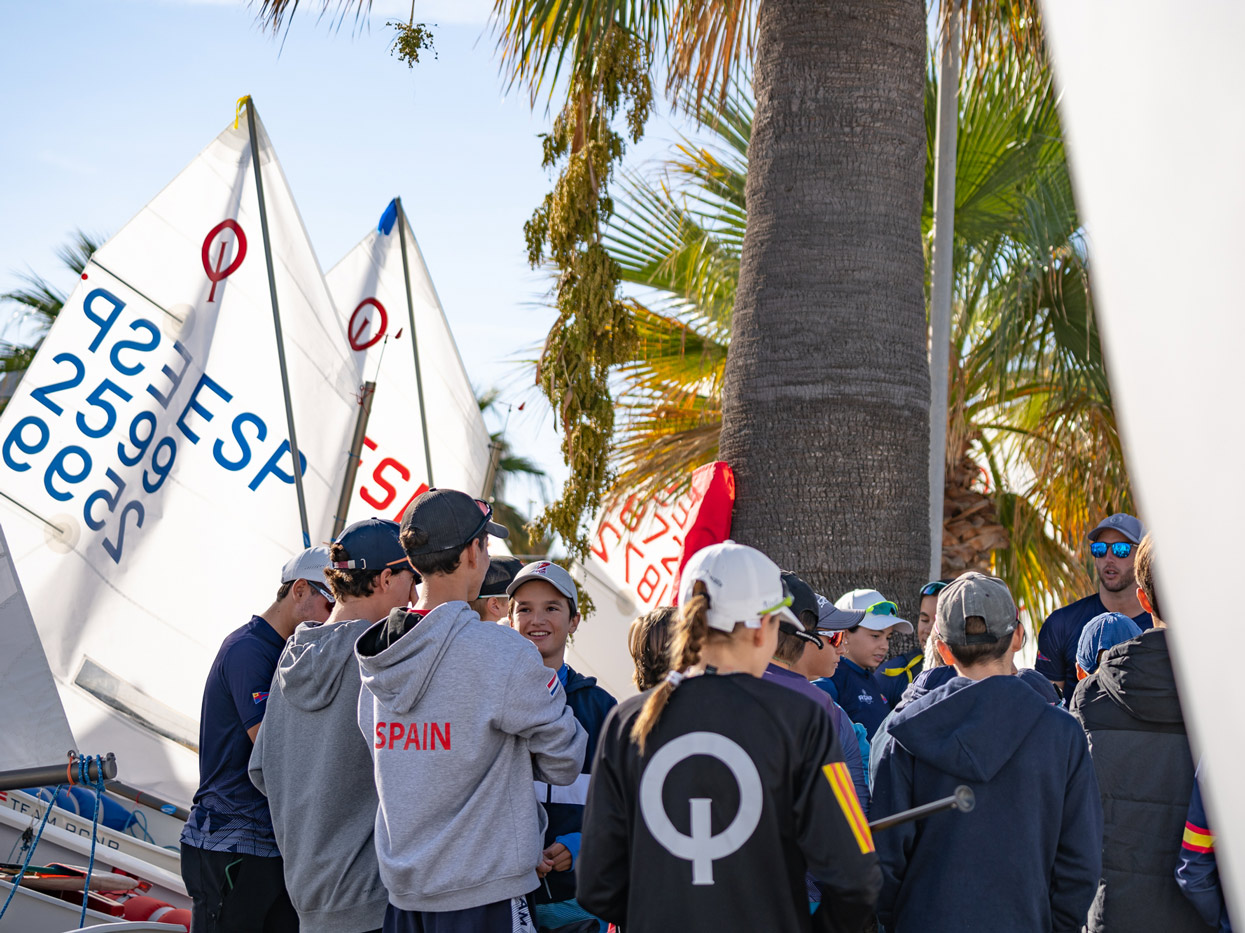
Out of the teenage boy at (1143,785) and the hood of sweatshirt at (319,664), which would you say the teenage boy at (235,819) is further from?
the teenage boy at (1143,785)

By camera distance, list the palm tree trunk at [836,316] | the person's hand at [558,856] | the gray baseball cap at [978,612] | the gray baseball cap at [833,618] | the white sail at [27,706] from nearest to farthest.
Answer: the gray baseball cap at [978,612] → the person's hand at [558,856] → the gray baseball cap at [833,618] → the white sail at [27,706] → the palm tree trunk at [836,316]

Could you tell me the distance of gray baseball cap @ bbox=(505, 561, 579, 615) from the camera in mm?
3658

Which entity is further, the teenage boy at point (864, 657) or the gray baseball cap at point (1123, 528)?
the gray baseball cap at point (1123, 528)

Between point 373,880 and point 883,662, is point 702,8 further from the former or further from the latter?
point 373,880

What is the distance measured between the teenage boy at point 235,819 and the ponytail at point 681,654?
66.9 inches

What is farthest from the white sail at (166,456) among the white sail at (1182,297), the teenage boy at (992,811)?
the white sail at (1182,297)

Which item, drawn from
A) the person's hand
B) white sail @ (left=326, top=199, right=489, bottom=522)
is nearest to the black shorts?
the person's hand

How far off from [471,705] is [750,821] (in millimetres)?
811

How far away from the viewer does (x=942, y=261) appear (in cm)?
761

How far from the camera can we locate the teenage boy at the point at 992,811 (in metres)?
2.59

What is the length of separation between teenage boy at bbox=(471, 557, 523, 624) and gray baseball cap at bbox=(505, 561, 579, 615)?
0.12 feet

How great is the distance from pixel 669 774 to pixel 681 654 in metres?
0.23

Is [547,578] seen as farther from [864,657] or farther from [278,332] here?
[278,332]

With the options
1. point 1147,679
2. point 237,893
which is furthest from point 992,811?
point 237,893
